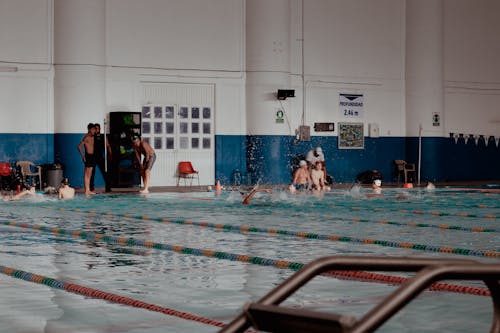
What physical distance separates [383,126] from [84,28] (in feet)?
35.3

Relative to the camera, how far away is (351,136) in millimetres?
31141

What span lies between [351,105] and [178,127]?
597 centimetres

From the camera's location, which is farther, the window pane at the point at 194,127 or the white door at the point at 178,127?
the window pane at the point at 194,127

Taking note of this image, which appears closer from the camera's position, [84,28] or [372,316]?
[372,316]

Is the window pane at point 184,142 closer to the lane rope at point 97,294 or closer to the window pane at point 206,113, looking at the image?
the window pane at point 206,113

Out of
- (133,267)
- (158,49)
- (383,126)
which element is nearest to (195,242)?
(133,267)

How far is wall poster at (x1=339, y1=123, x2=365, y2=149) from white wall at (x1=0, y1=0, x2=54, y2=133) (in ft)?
31.1

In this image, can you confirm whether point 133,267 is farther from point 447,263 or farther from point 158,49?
point 158,49

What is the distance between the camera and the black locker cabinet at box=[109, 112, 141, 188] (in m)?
26.4

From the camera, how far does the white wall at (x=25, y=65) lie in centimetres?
2542

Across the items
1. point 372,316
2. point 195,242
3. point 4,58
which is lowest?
point 195,242

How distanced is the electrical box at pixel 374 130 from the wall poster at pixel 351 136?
32 centimetres

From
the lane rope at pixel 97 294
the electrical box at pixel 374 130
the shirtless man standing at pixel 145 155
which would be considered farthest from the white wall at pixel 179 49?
the lane rope at pixel 97 294

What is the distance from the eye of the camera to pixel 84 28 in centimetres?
2586
